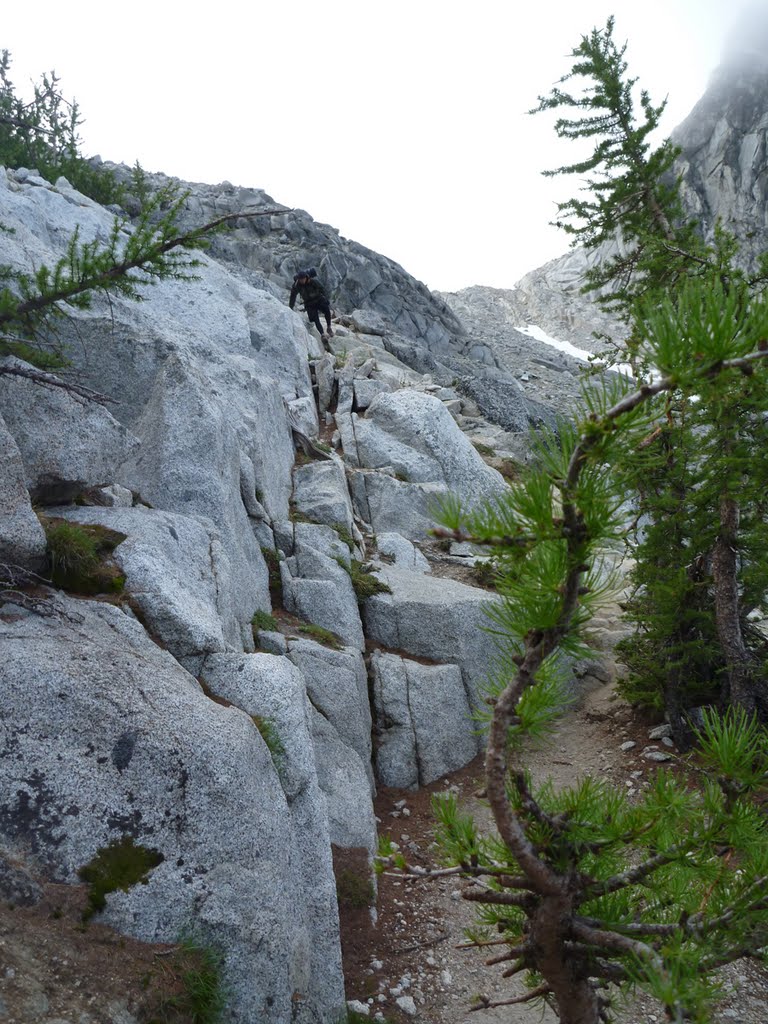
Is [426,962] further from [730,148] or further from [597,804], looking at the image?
[730,148]

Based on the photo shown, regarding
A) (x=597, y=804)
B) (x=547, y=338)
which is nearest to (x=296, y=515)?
(x=597, y=804)

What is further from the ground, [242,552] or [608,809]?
[608,809]

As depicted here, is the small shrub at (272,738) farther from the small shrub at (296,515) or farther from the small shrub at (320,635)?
the small shrub at (296,515)

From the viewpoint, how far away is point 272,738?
7.18 metres

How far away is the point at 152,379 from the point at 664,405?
10.8 m

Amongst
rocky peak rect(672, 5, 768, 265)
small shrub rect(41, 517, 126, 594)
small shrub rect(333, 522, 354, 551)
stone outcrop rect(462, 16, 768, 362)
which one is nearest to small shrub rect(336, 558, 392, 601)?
small shrub rect(333, 522, 354, 551)

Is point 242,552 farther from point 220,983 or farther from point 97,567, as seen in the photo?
point 220,983

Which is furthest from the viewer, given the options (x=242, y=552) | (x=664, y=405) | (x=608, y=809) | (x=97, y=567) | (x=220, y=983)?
(x=242, y=552)

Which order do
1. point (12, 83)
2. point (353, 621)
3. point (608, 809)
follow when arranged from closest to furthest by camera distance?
point (608, 809) < point (353, 621) < point (12, 83)

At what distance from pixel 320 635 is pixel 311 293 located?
19.1 m

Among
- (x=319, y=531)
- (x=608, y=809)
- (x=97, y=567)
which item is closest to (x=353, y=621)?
(x=319, y=531)

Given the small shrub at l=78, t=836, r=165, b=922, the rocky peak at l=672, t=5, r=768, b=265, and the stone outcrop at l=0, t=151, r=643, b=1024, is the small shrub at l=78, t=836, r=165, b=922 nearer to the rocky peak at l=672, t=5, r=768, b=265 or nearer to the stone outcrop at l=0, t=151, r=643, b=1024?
the stone outcrop at l=0, t=151, r=643, b=1024

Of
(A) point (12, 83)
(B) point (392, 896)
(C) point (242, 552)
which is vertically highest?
(A) point (12, 83)

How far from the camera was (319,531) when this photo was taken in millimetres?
15180
